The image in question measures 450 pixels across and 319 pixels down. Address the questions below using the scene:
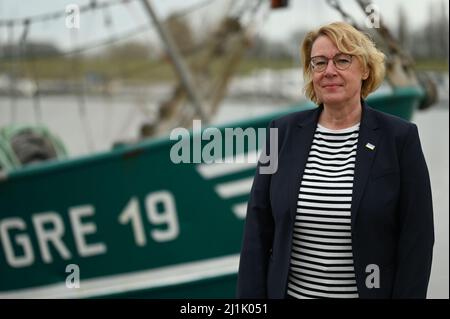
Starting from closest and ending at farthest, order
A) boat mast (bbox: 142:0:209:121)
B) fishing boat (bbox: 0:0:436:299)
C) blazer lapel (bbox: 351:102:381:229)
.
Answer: blazer lapel (bbox: 351:102:381:229), fishing boat (bbox: 0:0:436:299), boat mast (bbox: 142:0:209:121)

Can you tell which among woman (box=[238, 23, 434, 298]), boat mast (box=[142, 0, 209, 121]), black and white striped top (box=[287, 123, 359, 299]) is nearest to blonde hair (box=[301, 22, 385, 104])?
woman (box=[238, 23, 434, 298])

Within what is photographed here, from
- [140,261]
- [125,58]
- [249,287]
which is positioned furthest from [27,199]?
[125,58]

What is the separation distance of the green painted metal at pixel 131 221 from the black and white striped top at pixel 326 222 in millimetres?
2161

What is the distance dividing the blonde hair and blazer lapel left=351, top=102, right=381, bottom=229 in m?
0.07

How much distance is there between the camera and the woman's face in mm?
1554

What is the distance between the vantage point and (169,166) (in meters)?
3.88

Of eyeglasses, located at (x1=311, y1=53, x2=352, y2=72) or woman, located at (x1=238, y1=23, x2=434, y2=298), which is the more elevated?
eyeglasses, located at (x1=311, y1=53, x2=352, y2=72)

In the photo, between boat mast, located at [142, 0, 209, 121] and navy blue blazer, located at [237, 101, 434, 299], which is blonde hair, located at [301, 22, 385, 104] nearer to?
navy blue blazer, located at [237, 101, 434, 299]

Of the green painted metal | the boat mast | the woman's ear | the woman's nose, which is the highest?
the woman's nose

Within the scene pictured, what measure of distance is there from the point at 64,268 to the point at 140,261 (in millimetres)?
419

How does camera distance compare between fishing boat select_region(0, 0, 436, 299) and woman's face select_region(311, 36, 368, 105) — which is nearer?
woman's face select_region(311, 36, 368, 105)

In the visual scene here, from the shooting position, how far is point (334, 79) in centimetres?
156

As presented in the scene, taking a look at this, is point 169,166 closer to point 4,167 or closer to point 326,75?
point 4,167

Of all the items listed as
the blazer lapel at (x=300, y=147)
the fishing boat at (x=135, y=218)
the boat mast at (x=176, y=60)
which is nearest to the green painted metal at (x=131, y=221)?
the fishing boat at (x=135, y=218)
